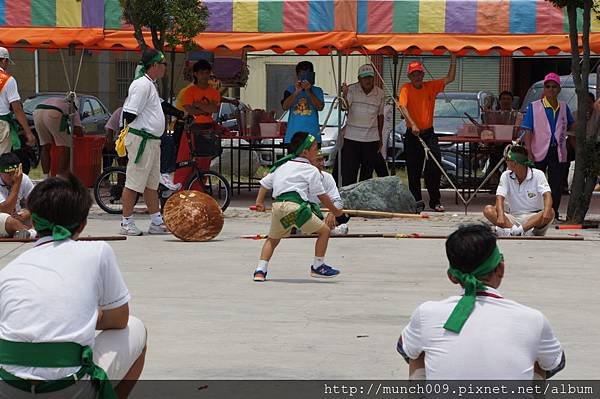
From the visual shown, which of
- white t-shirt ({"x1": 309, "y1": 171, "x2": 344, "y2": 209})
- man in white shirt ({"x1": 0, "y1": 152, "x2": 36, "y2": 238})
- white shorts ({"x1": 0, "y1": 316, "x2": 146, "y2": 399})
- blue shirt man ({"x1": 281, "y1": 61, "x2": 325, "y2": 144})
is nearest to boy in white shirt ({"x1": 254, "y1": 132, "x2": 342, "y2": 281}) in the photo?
white t-shirt ({"x1": 309, "y1": 171, "x2": 344, "y2": 209})

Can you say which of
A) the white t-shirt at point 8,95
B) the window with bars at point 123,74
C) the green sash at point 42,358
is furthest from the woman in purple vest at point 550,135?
the window with bars at point 123,74

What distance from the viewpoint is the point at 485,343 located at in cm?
429

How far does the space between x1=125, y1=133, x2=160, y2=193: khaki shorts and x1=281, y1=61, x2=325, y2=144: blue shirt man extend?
338 cm

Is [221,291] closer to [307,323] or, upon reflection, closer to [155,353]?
[307,323]

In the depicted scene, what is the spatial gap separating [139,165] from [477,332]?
29.6 ft

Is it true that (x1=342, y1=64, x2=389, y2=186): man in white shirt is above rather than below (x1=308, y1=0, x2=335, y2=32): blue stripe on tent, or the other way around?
below

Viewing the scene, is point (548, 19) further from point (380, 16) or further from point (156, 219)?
point (156, 219)

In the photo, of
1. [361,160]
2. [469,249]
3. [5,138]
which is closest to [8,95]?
[5,138]

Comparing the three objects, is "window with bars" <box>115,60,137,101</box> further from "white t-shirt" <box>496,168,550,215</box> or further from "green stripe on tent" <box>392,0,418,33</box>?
"white t-shirt" <box>496,168,550,215</box>

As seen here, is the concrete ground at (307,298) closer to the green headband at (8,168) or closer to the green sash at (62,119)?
the green headband at (8,168)

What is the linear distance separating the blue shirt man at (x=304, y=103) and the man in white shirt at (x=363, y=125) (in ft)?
1.54

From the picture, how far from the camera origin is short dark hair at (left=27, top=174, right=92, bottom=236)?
4.83 metres

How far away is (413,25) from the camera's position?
639 inches

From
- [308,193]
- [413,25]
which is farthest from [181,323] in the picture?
[413,25]
